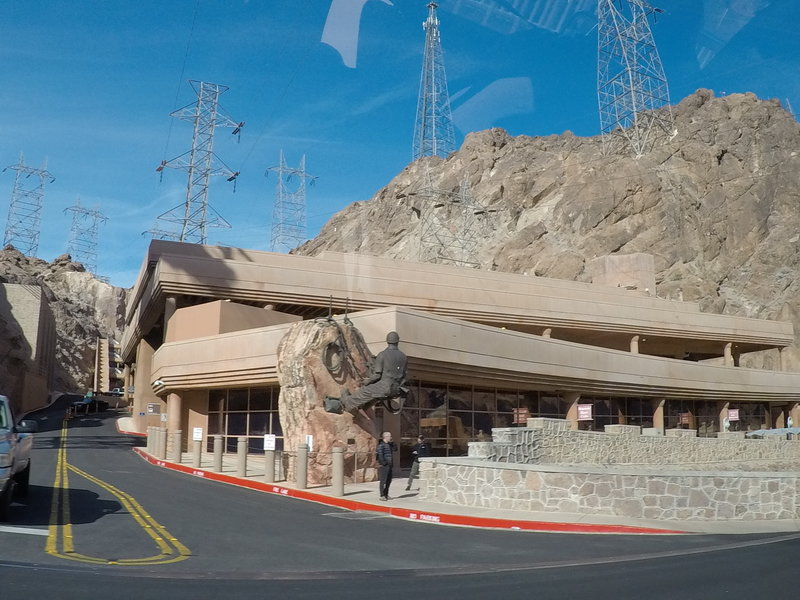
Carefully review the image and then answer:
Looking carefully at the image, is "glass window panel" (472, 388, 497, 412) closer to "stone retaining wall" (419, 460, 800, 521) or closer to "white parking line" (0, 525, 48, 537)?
"stone retaining wall" (419, 460, 800, 521)

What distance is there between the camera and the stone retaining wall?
13.9 meters

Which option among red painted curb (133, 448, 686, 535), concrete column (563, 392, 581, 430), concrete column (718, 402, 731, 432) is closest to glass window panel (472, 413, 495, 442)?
concrete column (563, 392, 581, 430)

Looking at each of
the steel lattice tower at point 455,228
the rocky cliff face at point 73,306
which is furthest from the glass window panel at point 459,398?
the rocky cliff face at point 73,306

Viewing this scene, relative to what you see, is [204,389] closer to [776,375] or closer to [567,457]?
[567,457]

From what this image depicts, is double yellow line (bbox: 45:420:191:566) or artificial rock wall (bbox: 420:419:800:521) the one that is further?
artificial rock wall (bbox: 420:419:800:521)

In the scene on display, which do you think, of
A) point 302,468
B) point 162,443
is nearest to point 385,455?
point 302,468

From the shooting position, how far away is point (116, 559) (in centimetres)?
941

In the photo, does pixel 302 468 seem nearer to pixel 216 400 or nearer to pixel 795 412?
pixel 216 400

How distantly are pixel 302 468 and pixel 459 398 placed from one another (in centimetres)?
1200

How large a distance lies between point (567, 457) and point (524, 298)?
60.3ft

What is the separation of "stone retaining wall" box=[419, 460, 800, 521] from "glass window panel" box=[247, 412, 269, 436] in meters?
16.4

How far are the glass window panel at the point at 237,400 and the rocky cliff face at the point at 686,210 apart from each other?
142 ft

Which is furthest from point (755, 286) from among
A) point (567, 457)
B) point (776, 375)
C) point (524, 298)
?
point (567, 457)

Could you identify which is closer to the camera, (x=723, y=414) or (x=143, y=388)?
(x=723, y=414)
